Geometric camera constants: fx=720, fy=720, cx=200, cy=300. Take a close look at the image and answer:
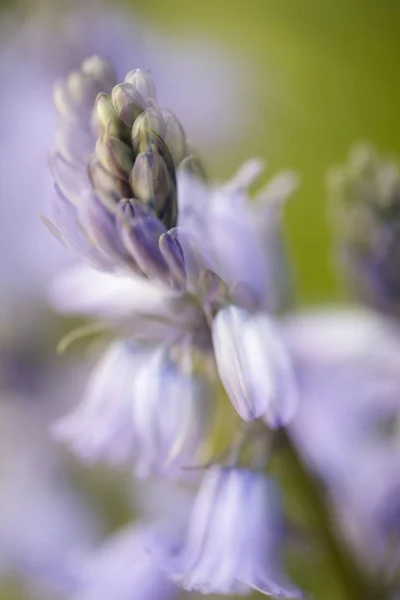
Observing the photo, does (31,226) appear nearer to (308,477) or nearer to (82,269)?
(82,269)

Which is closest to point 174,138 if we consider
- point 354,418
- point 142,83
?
point 142,83

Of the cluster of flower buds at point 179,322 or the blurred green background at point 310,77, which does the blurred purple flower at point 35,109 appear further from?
the blurred green background at point 310,77

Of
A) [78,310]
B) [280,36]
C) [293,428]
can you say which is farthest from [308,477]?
[280,36]

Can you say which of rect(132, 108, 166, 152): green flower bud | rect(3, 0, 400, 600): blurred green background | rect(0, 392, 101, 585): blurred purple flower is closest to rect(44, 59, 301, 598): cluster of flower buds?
rect(132, 108, 166, 152): green flower bud

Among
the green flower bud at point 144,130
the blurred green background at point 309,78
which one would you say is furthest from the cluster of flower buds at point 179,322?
the blurred green background at point 309,78

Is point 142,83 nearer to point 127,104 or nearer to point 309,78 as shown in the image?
point 127,104
